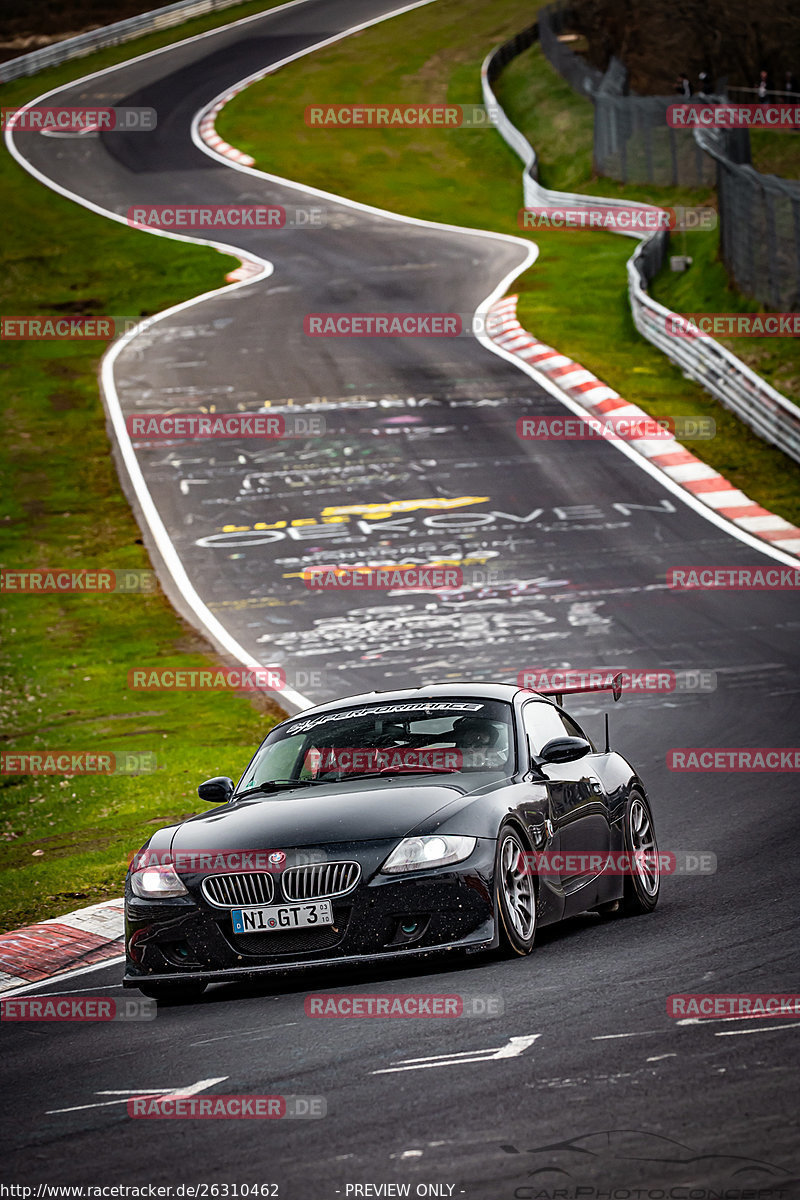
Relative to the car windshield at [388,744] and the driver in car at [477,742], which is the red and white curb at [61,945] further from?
the driver in car at [477,742]

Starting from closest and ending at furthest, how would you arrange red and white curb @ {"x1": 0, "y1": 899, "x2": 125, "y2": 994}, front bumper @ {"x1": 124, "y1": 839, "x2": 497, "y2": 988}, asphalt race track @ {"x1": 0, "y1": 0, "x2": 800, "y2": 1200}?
asphalt race track @ {"x1": 0, "y1": 0, "x2": 800, "y2": 1200} → front bumper @ {"x1": 124, "y1": 839, "x2": 497, "y2": 988} → red and white curb @ {"x1": 0, "y1": 899, "x2": 125, "y2": 994}

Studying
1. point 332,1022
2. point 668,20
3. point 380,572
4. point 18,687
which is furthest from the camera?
point 668,20

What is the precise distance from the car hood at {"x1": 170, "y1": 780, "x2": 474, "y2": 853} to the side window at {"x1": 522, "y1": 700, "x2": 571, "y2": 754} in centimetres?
94

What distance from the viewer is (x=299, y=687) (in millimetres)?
17922

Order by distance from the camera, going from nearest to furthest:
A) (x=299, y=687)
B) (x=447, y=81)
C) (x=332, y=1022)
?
(x=332, y=1022) < (x=299, y=687) < (x=447, y=81)

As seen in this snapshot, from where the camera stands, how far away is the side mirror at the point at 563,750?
8828 mm

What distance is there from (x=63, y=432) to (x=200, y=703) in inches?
551

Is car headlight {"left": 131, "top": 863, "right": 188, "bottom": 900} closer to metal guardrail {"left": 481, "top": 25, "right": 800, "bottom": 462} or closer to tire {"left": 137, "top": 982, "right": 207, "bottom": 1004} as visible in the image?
tire {"left": 137, "top": 982, "right": 207, "bottom": 1004}

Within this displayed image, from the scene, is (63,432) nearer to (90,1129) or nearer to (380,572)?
(380,572)

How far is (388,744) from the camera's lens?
30.0 feet

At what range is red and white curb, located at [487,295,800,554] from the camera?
22875 mm

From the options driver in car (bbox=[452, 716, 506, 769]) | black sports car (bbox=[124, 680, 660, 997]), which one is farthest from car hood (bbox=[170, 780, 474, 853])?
driver in car (bbox=[452, 716, 506, 769])

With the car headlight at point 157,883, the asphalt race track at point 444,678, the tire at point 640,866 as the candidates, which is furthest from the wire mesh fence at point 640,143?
the car headlight at point 157,883

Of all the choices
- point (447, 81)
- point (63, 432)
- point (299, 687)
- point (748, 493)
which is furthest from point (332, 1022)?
point (447, 81)
